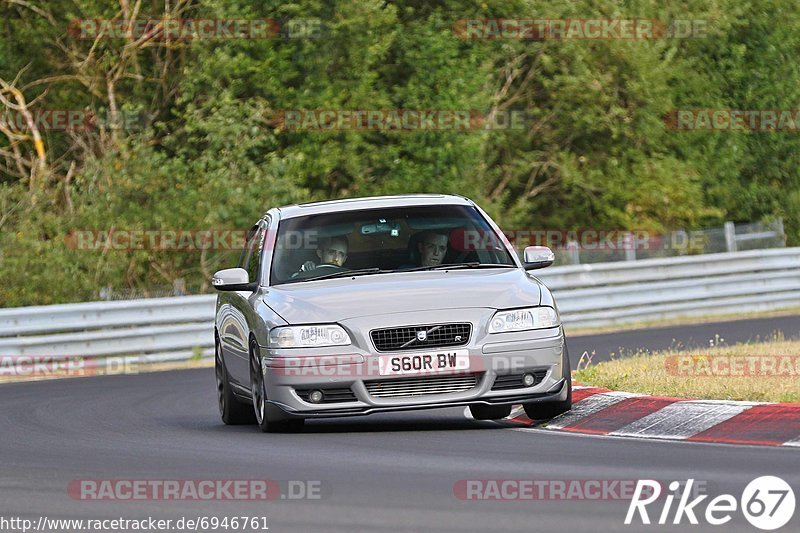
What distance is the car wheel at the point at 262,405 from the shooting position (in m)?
11.4

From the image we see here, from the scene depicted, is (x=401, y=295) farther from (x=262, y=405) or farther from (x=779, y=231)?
(x=779, y=231)

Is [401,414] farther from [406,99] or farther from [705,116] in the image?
[705,116]

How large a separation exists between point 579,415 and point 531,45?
23.2 m

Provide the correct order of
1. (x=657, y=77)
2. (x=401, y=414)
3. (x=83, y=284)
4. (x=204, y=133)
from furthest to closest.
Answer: (x=657, y=77), (x=204, y=133), (x=83, y=284), (x=401, y=414)

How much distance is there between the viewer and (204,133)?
3034cm

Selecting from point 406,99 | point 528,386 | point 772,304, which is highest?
point 406,99

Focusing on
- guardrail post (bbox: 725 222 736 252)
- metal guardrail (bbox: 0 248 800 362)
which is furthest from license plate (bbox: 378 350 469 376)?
guardrail post (bbox: 725 222 736 252)

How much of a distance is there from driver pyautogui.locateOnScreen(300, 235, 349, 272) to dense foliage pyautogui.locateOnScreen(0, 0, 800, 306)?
1310cm

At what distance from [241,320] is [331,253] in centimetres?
87

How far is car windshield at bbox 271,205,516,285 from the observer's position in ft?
39.2

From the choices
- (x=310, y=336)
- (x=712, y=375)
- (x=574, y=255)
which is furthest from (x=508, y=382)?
(x=574, y=255)

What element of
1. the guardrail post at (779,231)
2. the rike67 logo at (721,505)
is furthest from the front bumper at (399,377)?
the guardrail post at (779,231)

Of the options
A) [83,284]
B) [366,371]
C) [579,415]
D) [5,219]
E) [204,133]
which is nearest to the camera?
[366,371]

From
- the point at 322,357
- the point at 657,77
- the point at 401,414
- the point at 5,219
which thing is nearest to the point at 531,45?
the point at 657,77
